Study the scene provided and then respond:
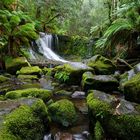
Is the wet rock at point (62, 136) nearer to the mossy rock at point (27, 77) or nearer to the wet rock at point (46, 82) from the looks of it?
the wet rock at point (46, 82)

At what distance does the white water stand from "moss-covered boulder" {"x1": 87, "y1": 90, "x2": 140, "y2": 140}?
37.5 ft

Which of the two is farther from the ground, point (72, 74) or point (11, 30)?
point (11, 30)

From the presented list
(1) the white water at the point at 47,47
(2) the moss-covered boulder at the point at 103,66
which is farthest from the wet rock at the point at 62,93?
(1) the white water at the point at 47,47

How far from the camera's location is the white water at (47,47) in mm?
16300

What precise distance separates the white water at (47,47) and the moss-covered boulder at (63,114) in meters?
10.7

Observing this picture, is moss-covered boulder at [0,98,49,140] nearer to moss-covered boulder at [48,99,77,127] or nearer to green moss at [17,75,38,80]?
moss-covered boulder at [48,99,77,127]

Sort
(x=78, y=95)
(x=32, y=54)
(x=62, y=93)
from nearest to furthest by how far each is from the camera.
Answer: (x=78, y=95)
(x=62, y=93)
(x=32, y=54)

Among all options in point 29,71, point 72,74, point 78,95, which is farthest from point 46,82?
point 78,95

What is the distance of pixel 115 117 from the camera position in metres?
3.95

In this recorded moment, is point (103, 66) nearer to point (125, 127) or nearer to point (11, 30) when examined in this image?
point (11, 30)

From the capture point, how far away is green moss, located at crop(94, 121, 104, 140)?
4.03 m

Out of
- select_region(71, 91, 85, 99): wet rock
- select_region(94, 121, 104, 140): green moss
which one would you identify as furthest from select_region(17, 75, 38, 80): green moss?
select_region(94, 121, 104, 140): green moss

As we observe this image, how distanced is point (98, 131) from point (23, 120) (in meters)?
1.17

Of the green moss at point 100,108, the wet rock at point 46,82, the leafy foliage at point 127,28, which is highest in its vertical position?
the leafy foliage at point 127,28
